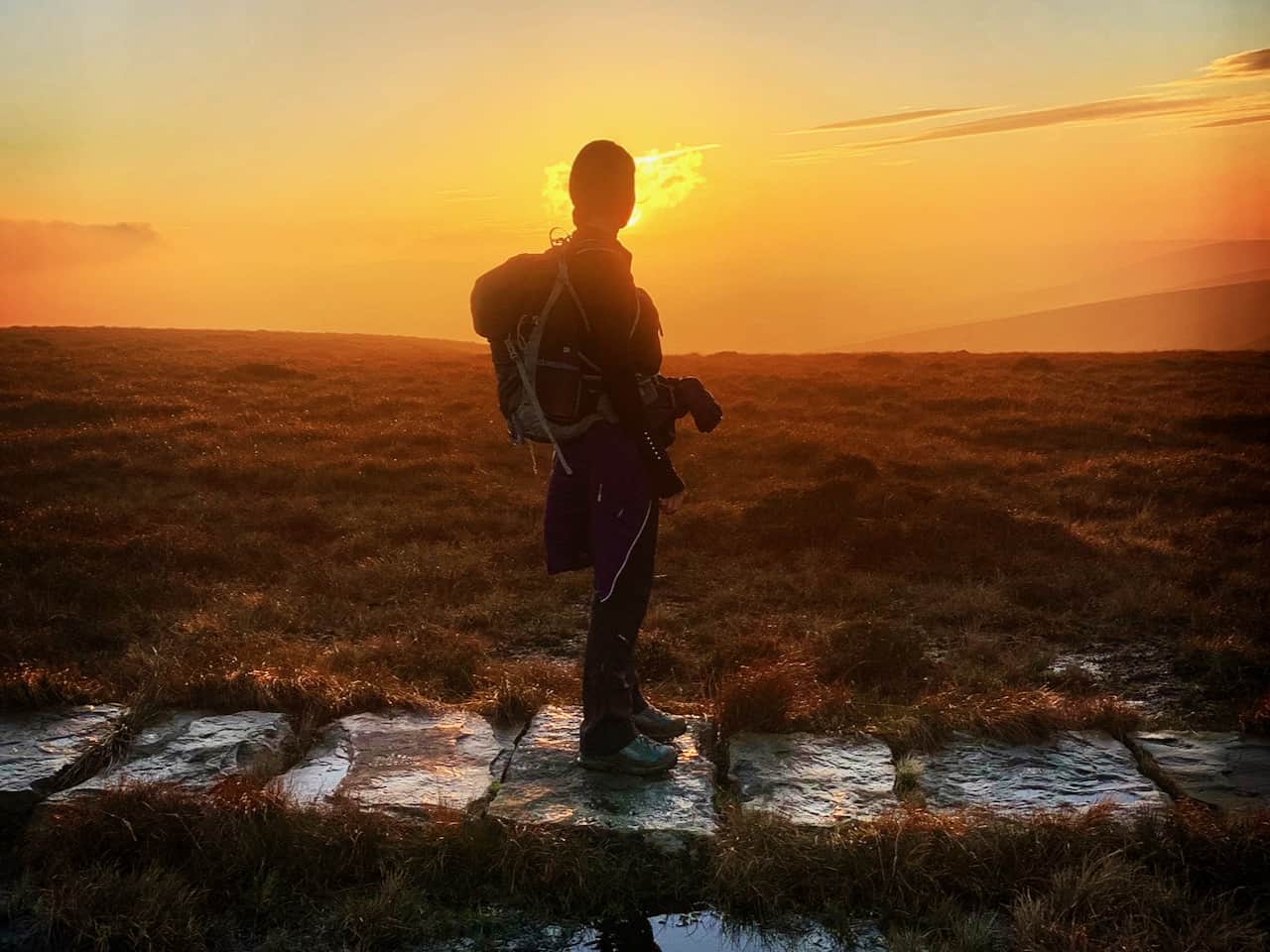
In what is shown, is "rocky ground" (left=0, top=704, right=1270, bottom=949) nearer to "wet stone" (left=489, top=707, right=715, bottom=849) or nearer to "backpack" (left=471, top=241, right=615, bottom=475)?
"wet stone" (left=489, top=707, right=715, bottom=849)

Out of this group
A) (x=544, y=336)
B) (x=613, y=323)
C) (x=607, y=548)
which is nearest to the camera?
(x=613, y=323)

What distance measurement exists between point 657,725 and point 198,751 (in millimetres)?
2204

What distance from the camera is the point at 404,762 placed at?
4863 millimetres

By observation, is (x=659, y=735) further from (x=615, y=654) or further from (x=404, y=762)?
(x=404, y=762)

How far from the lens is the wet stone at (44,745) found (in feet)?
14.8

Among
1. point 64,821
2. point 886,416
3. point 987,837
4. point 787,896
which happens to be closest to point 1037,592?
point 987,837

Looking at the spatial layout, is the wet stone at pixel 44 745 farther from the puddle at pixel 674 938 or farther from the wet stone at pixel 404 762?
the puddle at pixel 674 938

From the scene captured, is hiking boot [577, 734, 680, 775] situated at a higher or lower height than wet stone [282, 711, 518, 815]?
higher

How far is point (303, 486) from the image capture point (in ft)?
40.7

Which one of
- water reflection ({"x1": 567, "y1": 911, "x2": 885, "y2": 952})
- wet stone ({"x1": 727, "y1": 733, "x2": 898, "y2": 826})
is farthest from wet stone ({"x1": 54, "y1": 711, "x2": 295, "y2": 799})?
wet stone ({"x1": 727, "y1": 733, "x2": 898, "y2": 826})

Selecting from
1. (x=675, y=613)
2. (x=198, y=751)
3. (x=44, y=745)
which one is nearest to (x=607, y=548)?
(x=198, y=751)

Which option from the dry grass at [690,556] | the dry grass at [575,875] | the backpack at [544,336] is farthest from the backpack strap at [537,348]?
the dry grass at [690,556]

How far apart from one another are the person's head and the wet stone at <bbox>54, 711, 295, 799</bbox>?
2910 mm

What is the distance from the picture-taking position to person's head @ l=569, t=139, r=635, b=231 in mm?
4230
